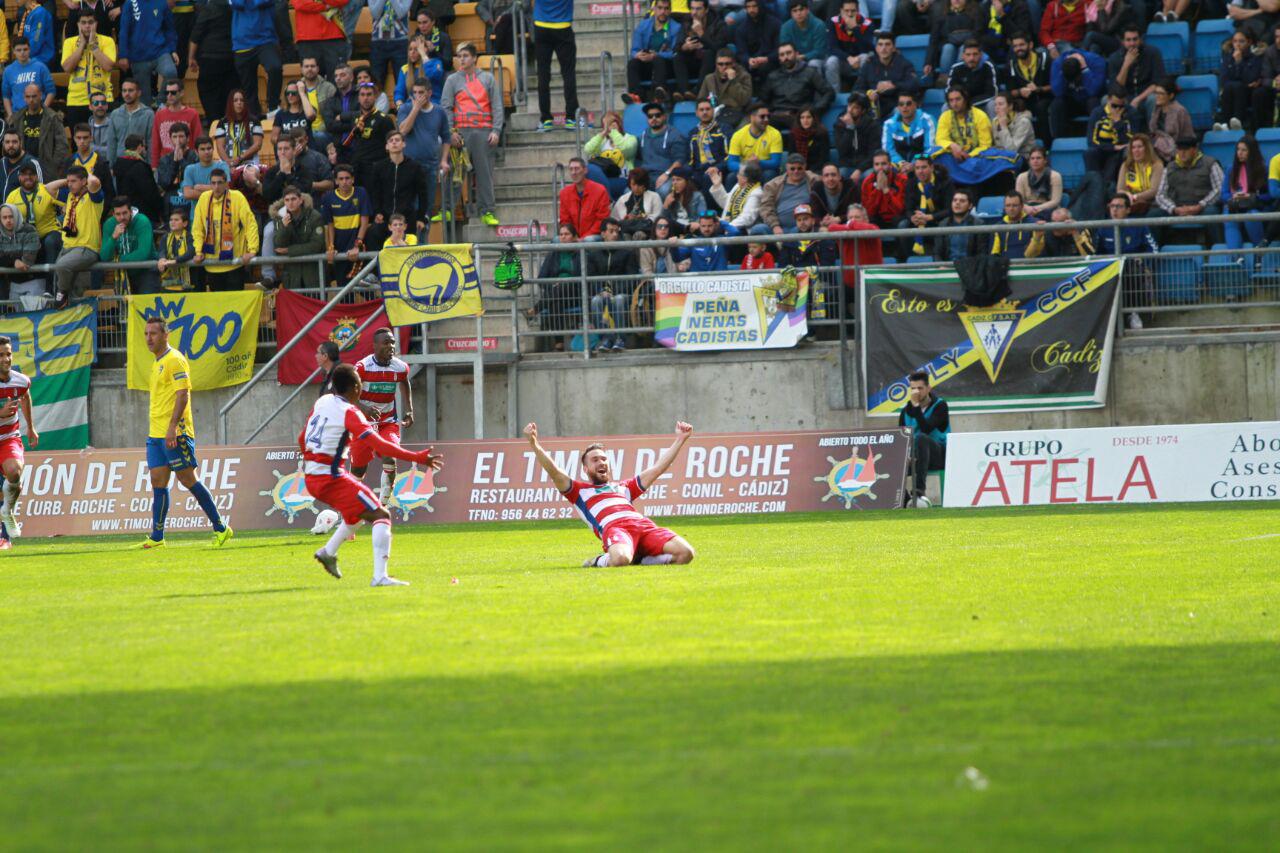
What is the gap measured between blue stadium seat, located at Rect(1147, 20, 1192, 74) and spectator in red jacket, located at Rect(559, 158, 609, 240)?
844 cm

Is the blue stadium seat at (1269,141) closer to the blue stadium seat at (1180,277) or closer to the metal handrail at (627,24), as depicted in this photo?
the blue stadium seat at (1180,277)

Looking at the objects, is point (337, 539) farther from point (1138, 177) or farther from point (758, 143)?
point (1138, 177)

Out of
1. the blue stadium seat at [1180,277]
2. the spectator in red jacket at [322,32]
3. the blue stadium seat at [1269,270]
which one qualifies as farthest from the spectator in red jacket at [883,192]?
the spectator in red jacket at [322,32]

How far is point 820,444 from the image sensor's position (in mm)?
23016

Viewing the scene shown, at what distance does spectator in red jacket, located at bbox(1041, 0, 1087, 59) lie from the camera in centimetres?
2645

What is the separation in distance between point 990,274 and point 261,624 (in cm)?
1489

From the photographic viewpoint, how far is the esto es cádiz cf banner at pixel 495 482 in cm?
2298

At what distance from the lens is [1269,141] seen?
24812mm

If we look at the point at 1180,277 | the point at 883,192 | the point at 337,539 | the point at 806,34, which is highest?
the point at 806,34

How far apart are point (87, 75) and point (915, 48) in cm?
1387

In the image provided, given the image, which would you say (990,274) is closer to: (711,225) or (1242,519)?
(711,225)

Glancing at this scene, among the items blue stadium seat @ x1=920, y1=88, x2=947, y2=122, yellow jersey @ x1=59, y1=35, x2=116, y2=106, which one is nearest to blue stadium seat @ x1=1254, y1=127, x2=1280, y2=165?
blue stadium seat @ x1=920, y1=88, x2=947, y2=122

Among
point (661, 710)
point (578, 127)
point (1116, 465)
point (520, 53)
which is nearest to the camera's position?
point (661, 710)

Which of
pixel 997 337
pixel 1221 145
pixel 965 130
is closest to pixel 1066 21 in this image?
pixel 965 130
